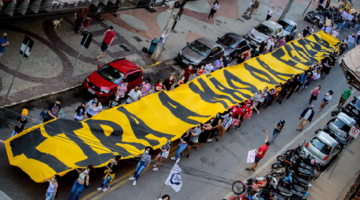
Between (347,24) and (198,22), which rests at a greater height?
(347,24)

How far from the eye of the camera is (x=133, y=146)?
36.8 ft

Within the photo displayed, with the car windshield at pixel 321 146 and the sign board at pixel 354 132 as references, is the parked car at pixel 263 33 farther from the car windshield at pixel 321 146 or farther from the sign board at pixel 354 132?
the car windshield at pixel 321 146

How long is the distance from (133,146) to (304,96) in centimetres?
1411

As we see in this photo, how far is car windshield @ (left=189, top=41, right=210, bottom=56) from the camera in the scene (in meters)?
20.3

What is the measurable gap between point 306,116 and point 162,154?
8.96 metres

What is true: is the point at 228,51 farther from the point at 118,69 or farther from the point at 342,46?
the point at 342,46

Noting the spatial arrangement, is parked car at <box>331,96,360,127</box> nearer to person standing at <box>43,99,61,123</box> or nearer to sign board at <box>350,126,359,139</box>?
sign board at <box>350,126,359,139</box>

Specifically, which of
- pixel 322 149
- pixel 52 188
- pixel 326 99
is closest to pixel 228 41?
pixel 326 99

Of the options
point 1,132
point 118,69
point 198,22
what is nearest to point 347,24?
point 198,22

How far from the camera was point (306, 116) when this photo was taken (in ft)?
55.6

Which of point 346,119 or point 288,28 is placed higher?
point 288,28

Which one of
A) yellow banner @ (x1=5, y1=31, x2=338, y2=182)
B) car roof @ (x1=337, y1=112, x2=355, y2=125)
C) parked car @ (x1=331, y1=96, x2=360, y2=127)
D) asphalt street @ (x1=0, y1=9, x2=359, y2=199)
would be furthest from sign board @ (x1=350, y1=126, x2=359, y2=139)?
yellow banner @ (x1=5, y1=31, x2=338, y2=182)

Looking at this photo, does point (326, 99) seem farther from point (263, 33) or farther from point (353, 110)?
point (263, 33)

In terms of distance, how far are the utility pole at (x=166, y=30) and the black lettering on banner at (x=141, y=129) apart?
7.49m
